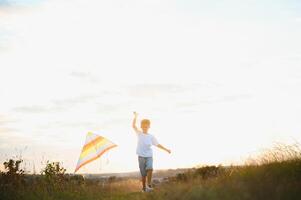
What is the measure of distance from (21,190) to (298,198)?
357 inches

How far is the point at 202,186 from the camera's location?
14508 millimetres

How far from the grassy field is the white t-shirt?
1.25 metres

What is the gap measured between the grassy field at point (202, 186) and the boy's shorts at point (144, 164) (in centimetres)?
78

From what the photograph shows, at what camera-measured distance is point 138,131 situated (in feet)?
60.8

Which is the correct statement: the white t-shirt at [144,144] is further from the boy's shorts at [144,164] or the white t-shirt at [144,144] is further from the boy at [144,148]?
the boy's shorts at [144,164]

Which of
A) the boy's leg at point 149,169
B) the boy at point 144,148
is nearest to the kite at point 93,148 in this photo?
the boy at point 144,148

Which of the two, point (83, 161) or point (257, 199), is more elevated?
point (83, 161)

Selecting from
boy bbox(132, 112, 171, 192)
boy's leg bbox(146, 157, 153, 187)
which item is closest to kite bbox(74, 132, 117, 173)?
boy bbox(132, 112, 171, 192)

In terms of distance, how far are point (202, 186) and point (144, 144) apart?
169 inches

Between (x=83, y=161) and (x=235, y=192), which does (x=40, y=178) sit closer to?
(x=83, y=161)

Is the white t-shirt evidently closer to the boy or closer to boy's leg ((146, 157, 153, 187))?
the boy

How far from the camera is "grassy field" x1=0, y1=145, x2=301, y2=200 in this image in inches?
522

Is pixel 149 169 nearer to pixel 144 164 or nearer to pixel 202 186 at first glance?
pixel 144 164

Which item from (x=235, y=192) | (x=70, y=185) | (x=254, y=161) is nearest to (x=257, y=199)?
(x=235, y=192)
